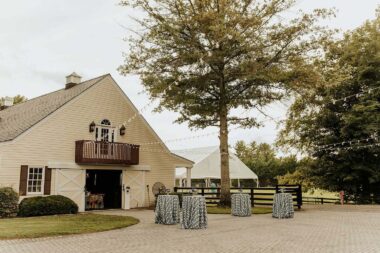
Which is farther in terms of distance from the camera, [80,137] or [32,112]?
[32,112]

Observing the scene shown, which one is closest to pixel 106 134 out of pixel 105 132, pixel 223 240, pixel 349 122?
pixel 105 132

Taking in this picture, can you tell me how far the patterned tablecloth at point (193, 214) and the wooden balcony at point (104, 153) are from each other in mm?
8070

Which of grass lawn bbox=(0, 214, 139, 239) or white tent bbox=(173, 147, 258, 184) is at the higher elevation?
white tent bbox=(173, 147, 258, 184)

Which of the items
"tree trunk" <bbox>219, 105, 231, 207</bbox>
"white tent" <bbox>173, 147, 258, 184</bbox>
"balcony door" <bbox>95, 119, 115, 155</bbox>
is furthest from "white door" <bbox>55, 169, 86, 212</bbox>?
"white tent" <bbox>173, 147, 258, 184</bbox>

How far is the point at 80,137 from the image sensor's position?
1870 centimetres

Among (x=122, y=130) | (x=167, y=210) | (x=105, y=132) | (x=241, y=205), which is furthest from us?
(x=122, y=130)

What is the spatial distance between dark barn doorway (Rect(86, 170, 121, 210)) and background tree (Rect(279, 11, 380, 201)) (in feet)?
41.2

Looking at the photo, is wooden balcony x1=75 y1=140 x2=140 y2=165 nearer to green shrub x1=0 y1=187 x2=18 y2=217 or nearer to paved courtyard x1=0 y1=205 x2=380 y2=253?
green shrub x1=0 y1=187 x2=18 y2=217

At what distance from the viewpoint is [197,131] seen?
20.5m

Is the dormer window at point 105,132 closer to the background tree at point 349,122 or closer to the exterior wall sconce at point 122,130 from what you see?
the exterior wall sconce at point 122,130

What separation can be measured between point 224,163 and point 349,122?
974cm

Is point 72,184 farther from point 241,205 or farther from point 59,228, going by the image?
point 241,205

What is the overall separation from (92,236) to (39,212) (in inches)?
269

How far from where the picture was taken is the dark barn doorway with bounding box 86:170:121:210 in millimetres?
19797
